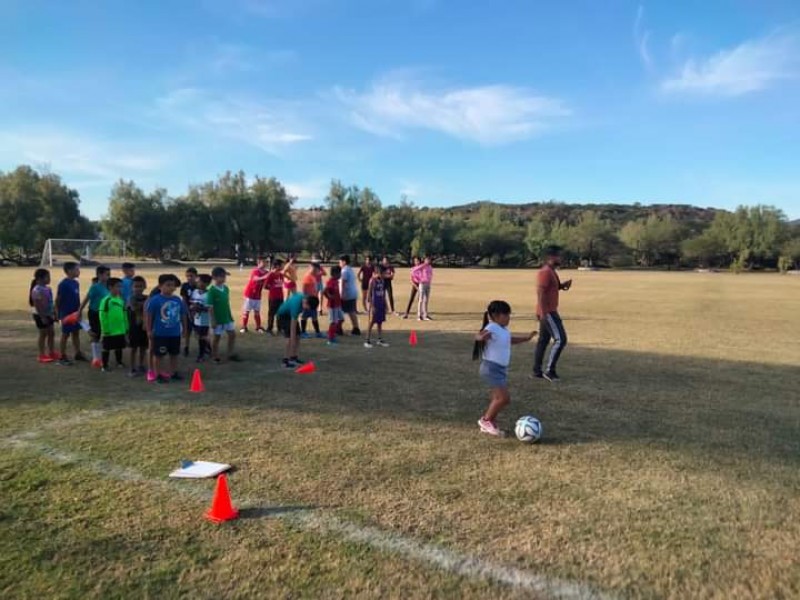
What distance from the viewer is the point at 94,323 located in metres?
9.66

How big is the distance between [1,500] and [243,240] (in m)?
87.8

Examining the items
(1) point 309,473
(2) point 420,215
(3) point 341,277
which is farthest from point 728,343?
(2) point 420,215

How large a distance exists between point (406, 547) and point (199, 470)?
212 centimetres

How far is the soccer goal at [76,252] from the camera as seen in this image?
60.8 meters

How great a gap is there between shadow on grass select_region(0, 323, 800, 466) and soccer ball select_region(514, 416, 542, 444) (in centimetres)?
25

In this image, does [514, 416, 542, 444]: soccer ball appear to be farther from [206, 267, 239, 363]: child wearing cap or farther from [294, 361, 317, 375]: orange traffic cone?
[206, 267, 239, 363]: child wearing cap

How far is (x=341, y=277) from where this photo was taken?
13.5 meters

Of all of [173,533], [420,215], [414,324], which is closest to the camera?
[173,533]

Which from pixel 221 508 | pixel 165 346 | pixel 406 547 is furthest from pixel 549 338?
pixel 221 508

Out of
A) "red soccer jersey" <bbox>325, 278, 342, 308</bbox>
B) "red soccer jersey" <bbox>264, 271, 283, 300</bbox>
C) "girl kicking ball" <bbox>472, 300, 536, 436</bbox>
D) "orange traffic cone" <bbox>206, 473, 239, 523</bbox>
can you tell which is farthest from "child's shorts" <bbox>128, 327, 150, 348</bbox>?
"girl kicking ball" <bbox>472, 300, 536, 436</bbox>

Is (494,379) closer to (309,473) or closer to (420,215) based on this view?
(309,473)

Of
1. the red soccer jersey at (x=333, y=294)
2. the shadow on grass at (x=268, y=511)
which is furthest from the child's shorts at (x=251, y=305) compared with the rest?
the shadow on grass at (x=268, y=511)

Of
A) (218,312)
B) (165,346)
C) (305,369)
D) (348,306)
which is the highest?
(218,312)

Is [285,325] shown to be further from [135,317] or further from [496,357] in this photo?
[496,357]
